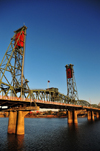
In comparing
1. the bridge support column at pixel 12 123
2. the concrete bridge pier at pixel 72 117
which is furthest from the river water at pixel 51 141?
the concrete bridge pier at pixel 72 117

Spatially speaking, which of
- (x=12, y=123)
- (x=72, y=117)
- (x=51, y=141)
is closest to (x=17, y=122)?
(x=12, y=123)

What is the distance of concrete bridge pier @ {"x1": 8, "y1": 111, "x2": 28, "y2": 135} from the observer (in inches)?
1848

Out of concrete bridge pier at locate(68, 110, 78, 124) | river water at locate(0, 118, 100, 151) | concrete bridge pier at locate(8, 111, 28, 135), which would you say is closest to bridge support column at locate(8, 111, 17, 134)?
concrete bridge pier at locate(8, 111, 28, 135)

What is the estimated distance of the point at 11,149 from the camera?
3195cm

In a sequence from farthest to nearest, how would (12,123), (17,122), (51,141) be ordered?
(12,123) → (17,122) → (51,141)

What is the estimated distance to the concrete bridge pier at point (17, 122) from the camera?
4694 centimetres

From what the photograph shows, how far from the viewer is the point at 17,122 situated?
156 ft

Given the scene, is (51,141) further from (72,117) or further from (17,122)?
(72,117)

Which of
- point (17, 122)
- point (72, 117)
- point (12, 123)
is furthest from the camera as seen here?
point (72, 117)

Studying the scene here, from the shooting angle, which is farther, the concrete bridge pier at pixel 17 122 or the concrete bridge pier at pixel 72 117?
the concrete bridge pier at pixel 72 117

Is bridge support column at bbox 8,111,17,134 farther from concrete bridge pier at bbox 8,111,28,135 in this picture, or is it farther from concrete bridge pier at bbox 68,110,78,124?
concrete bridge pier at bbox 68,110,78,124

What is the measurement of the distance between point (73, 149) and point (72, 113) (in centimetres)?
6604

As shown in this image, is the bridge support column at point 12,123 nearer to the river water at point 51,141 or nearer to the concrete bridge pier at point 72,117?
the river water at point 51,141

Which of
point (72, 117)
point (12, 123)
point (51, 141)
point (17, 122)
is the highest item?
point (17, 122)
